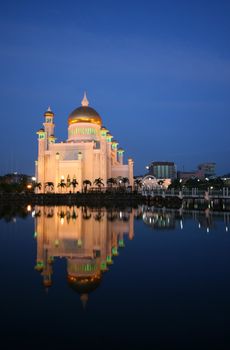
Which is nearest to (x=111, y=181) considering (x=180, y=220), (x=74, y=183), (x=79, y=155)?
(x=74, y=183)

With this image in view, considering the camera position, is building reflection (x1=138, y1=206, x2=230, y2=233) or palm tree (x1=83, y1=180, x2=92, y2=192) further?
palm tree (x1=83, y1=180, x2=92, y2=192)

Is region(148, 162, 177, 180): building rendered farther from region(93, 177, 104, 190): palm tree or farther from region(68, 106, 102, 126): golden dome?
region(93, 177, 104, 190): palm tree

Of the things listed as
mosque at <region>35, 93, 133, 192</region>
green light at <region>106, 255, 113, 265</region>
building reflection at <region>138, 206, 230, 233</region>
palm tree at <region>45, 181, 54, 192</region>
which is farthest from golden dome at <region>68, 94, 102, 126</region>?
green light at <region>106, 255, 113, 265</region>

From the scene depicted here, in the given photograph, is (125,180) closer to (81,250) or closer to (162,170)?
(81,250)

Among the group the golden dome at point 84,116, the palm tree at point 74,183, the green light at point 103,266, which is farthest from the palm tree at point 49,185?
the green light at point 103,266

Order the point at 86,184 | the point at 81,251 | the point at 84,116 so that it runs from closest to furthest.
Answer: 1. the point at 81,251
2. the point at 86,184
3. the point at 84,116

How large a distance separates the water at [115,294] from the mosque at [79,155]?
45.2m

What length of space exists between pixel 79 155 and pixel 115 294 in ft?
165

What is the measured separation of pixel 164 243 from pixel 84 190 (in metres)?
43.2

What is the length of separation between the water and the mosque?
148 feet

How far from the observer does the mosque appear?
55.5m

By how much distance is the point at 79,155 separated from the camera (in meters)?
55.2

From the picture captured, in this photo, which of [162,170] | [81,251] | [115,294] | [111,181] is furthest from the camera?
[162,170]

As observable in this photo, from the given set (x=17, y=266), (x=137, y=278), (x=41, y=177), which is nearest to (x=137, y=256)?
(x=137, y=278)
